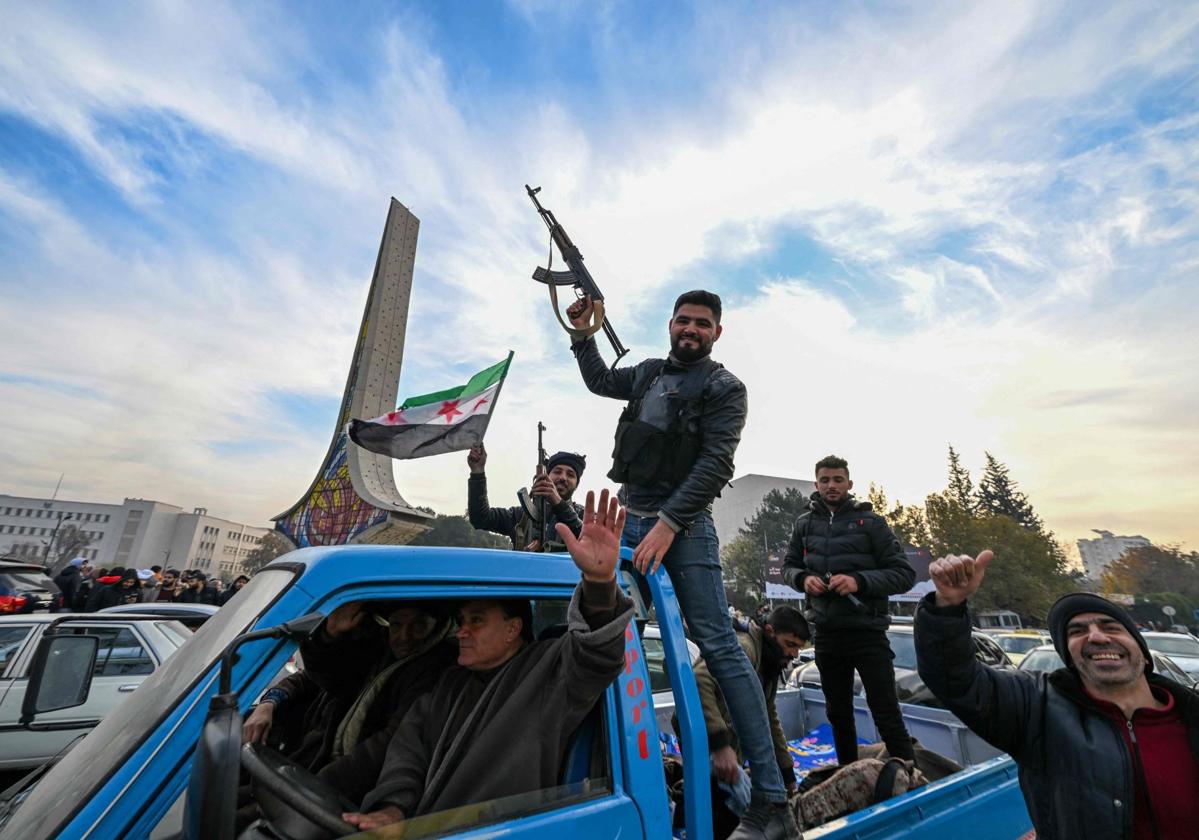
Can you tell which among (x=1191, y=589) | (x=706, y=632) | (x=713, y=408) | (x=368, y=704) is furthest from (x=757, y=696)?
(x=1191, y=589)

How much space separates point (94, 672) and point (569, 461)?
4.26 meters

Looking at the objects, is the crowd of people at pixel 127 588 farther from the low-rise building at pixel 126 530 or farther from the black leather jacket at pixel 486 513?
the low-rise building at pixel 126 530

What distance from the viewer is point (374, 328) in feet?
54.4

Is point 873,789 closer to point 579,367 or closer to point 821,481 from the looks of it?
point 821,481

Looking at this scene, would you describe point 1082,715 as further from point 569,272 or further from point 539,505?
point 569,272

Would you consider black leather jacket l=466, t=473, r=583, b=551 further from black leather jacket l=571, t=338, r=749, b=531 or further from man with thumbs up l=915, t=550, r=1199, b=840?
man with thumbs up l=915, t=550, r=1199, b=840

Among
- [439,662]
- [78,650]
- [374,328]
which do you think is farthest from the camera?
[374,328]

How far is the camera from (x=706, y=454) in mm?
2381

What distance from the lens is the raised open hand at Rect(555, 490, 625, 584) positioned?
1455 mm

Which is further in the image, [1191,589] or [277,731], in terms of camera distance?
[1191,589]

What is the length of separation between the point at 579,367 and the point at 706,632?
1547 millimetres

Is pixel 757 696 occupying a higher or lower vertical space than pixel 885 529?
lower

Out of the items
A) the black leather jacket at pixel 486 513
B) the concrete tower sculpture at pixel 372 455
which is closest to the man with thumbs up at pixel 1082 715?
the black leather jacket at pixel 486 513

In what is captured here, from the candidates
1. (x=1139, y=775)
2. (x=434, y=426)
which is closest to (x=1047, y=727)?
(x=1139, y=775)
